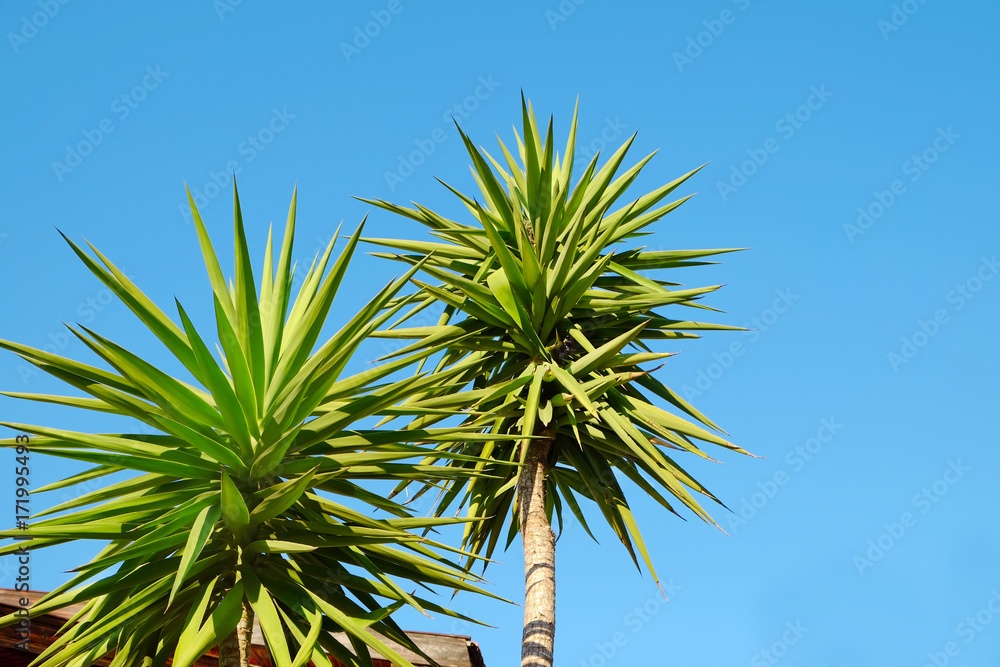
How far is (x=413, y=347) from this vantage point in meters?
5.93

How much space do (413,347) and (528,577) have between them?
1581 mm

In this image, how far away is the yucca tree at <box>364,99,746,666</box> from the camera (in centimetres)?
548

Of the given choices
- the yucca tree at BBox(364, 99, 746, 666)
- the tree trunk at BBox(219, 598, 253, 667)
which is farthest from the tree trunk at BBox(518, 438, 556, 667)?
the tree trunk at BBox(219, 598, 253, 667)

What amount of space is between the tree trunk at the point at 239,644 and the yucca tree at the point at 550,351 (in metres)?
1.37

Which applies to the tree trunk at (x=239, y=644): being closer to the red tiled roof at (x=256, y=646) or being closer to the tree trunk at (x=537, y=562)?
the red tiled roof at (x=256, y=646)

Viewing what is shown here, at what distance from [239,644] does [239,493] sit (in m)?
0.84

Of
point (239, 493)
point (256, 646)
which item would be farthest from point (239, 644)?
point (256, 646)

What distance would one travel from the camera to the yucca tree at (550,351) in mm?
5484

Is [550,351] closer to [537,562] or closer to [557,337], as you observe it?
[557,337]

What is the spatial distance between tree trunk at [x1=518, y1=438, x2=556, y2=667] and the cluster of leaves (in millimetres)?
163

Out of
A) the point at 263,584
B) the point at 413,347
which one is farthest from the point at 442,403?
the point at 263,584

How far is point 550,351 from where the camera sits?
6.07 metres

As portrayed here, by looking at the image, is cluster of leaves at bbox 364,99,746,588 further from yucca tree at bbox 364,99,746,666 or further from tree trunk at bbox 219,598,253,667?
tree trunk at bbox 219,598,253,667

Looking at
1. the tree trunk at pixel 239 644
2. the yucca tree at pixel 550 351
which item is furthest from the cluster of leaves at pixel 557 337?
the tree trunk at pixel 239 644
